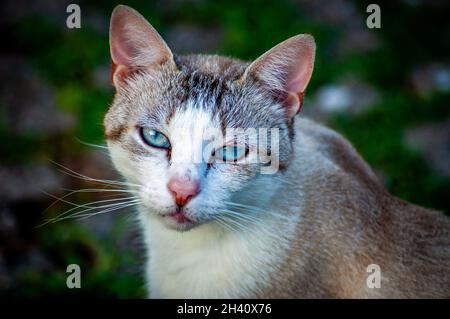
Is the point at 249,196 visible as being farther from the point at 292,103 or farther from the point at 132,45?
the point at 132,45

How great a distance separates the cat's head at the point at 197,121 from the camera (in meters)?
3.01

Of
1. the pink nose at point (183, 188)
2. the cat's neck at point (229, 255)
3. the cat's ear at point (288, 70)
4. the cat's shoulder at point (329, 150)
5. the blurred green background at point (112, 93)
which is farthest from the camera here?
the blurred green background at point (112, 93)

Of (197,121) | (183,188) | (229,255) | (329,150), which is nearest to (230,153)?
(197,121)

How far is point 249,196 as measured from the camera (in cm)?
325

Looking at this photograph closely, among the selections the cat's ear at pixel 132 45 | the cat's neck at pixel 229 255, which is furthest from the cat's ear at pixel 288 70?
the cat's neck at pixel 229 255

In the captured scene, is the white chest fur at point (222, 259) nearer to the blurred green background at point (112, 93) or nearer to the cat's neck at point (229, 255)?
the cat's neck at point (229, 255)

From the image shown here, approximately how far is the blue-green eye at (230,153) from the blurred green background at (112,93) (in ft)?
4.41

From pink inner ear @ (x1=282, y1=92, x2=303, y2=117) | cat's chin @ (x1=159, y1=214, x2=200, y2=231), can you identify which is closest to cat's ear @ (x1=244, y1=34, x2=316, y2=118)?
pink inner ear @ (x1=282, y1=92, x2=303, y2=117)

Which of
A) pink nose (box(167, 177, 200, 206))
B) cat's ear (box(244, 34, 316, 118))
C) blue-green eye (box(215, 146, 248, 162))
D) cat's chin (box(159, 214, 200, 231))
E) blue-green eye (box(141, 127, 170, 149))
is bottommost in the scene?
cat's chin (box(159, 214, 200, 231))

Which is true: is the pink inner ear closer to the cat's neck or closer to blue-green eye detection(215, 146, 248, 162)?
blue-green eye detection(215, 146, 248, 162)

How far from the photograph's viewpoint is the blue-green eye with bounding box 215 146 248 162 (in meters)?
3.10

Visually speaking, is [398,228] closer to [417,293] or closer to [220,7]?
[417,293]

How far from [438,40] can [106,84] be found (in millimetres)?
3043

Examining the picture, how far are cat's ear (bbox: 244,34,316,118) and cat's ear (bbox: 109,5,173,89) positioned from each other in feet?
1.46
